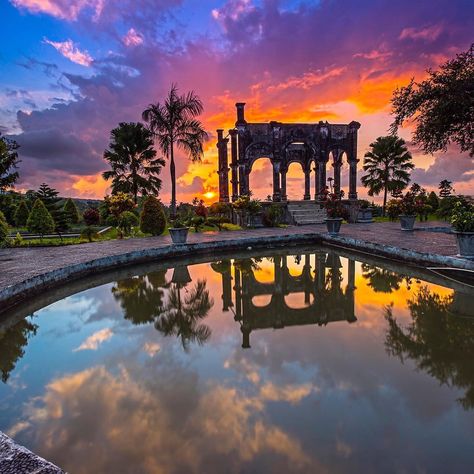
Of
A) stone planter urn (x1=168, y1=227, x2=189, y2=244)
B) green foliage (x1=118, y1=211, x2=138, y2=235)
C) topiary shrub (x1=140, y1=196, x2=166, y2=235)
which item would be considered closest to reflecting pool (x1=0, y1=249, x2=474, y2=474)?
stone planter urn (x1=168, y1=227, x2=189, y2=244)

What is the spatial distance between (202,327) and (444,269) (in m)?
6.26

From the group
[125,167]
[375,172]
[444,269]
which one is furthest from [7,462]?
[375,172]

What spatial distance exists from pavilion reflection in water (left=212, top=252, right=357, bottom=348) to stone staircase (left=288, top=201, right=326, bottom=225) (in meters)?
10.7

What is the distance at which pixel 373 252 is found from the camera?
34.7 ft

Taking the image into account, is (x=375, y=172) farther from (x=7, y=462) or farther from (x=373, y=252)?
(x=7, y=462)

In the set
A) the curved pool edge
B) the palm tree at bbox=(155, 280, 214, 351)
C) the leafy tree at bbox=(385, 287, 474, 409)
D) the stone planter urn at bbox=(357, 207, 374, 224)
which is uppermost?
the stone planter urn at bbox=(357, 207, 374, 224)

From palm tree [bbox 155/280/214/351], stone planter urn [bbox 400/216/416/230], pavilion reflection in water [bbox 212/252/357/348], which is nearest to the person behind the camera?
palm tree [bbox 155/280/214/351]

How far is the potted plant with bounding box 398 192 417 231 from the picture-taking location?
14.7 metres

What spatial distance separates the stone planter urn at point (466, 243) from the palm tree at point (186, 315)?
20.3ft

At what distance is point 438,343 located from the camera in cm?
428

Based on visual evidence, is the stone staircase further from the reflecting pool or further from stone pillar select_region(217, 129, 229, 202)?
the reflecting pool

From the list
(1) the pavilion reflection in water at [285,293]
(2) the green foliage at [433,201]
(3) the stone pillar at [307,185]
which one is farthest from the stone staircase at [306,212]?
(1) the pavilion reflection in water at [285,293]

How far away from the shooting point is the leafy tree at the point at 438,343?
3.46 meters

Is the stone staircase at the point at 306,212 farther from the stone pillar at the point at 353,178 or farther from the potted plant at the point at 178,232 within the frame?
the potted plant at the point at 178,232
